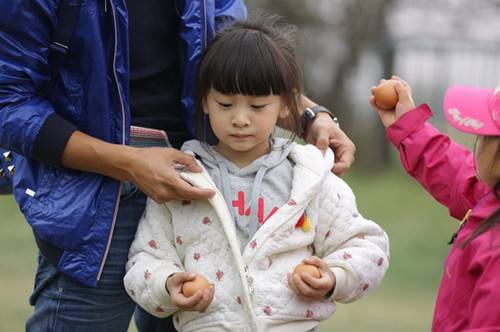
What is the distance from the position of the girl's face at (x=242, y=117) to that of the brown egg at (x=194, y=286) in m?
0.39

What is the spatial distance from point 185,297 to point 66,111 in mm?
624

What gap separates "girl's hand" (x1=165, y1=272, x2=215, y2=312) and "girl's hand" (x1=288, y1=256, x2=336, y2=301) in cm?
22

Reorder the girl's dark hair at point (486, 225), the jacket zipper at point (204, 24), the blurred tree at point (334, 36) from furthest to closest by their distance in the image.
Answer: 1. the blurred tree at point (334, 36)
2. the jacket zipper at point (204, 24)
3. the girl's dark hair at point (486, 225)

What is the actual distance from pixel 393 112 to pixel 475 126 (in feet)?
1.71

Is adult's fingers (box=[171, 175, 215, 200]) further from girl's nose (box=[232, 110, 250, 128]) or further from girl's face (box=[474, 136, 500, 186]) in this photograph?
girl's face (box=[474, 136, 500, 186])

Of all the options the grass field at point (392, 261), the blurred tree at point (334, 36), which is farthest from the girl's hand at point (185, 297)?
the blurred tree at point (334, 36)

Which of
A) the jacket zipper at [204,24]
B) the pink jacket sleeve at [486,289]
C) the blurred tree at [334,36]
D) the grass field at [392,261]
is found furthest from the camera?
the blurred tree at [334,36]

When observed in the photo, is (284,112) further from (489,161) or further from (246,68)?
(489,161)

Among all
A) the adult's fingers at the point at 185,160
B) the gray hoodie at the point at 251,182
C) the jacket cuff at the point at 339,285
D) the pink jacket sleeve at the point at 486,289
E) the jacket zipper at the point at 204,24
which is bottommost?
the jacket cuff at the point at 339,285

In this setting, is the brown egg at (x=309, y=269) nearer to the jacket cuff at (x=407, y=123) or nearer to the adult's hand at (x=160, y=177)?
the adult's hand at (x=160, y=177)

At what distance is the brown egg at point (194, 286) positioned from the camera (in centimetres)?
278

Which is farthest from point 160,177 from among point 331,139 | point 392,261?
point 392,261

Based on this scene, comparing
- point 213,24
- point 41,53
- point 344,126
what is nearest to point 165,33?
point 213,24

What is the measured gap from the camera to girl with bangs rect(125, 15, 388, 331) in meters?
2.84
